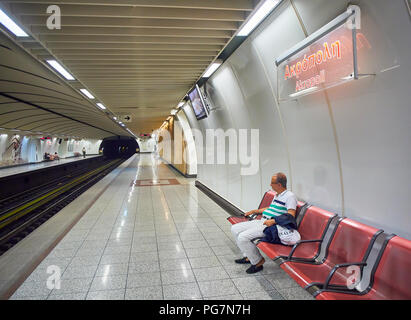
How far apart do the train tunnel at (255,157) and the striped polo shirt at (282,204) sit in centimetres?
2

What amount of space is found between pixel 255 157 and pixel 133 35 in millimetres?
3226

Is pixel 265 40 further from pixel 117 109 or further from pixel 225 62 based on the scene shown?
pixel 117 109

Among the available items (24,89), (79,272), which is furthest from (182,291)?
(24,89)

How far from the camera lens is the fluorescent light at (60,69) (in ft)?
18.8

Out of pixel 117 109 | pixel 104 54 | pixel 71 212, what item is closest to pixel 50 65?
pixel 104 54

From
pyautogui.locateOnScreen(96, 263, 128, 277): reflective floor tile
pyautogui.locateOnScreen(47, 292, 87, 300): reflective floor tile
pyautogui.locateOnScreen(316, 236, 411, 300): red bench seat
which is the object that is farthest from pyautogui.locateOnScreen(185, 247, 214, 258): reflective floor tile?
pyautogui.locateOnScreen(316, 236, 411, 300): red bench seat

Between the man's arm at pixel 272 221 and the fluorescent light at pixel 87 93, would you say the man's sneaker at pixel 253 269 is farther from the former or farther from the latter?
the fluorescent light at pixel 87 93

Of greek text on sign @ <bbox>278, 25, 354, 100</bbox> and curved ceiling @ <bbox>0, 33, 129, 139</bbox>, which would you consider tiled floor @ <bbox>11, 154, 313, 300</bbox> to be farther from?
curved ceiling @ <bbox>0, 33, 129, 139</bbox>

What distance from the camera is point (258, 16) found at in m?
3.83

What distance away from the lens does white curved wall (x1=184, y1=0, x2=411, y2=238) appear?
7.58 ft

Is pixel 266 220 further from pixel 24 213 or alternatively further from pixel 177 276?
pixel 24 213

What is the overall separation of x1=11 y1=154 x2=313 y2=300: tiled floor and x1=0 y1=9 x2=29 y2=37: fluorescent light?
3.54m

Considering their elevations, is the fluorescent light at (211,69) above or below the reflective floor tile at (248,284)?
above

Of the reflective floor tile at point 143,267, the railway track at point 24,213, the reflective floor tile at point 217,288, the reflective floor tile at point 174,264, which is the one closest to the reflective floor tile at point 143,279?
the reflective floor tile at point 143,267
